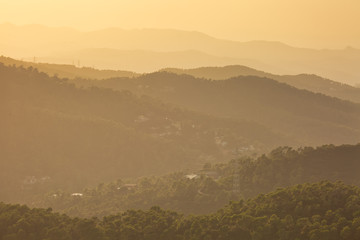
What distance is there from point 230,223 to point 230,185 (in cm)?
3066

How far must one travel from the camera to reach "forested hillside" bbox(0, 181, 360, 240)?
2072 inches

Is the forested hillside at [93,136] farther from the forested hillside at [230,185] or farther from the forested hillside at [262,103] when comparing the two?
the forested hillside at [230,185]

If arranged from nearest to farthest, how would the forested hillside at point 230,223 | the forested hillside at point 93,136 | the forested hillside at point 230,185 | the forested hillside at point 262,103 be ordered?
the forested hillside at point 230,223 < the forested hillside at point 230,185 < the forested hillside at point 93,136 < the forested hillside at point 262,103

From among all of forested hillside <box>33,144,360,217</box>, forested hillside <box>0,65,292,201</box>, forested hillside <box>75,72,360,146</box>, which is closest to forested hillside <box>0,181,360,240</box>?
forested hillside <box>33,144,360,217</box>

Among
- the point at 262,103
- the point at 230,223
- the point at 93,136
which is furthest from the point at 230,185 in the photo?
the point at 262,103

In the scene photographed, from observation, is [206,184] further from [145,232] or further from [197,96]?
[197,96]

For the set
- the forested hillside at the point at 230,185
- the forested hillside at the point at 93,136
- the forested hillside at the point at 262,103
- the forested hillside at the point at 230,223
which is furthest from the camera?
the forested hillside at the point at 262,103

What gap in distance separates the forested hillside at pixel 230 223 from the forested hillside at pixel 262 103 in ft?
328

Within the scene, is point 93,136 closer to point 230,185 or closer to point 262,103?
point 230,185

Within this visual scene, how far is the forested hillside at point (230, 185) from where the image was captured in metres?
83.4

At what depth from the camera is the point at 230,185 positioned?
287 feet

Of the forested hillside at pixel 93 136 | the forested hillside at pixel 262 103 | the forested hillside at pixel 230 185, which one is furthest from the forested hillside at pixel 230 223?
the forested hillside at pixel 262 103

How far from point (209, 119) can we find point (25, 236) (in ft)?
335

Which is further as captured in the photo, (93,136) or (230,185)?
(93,136)
